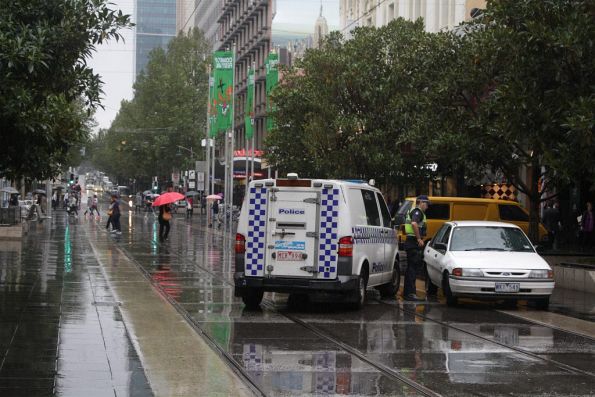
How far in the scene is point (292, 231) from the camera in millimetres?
15688

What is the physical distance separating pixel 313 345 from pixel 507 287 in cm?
516

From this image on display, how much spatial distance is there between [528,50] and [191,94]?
68.1m

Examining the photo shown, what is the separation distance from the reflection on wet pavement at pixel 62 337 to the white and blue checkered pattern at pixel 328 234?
3.20 m

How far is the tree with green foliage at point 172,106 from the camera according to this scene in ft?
289

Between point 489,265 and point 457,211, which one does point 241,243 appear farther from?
point 457,211

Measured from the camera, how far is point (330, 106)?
38.5 m

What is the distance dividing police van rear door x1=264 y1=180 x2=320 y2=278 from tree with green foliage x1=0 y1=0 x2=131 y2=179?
3.28m

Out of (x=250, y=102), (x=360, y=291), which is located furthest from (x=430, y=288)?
(x=250, y=102)

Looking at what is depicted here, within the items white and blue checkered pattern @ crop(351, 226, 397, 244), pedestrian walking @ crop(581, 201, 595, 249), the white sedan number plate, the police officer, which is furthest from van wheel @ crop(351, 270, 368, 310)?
pedestrian walking @ crop(581, 201, 595, 249)

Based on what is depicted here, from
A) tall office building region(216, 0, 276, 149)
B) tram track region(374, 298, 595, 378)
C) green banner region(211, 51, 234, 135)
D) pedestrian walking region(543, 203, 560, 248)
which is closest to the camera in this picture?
tram track region(374, 298, 595, 378)

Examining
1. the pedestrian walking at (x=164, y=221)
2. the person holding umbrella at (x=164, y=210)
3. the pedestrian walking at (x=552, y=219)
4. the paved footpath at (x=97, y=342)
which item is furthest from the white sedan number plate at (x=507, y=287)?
the pedestrian walking at (x=164, y=221)

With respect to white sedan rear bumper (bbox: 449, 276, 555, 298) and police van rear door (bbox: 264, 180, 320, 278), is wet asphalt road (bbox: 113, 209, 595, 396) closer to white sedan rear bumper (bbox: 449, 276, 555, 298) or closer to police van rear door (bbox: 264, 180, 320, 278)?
white sedan rear bumper (bbox: 449, 276, 555, 298)

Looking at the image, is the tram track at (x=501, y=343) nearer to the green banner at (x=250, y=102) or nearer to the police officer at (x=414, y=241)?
the police officer at (x=414, y=241)

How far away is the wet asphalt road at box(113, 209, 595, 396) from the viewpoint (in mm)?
9789
